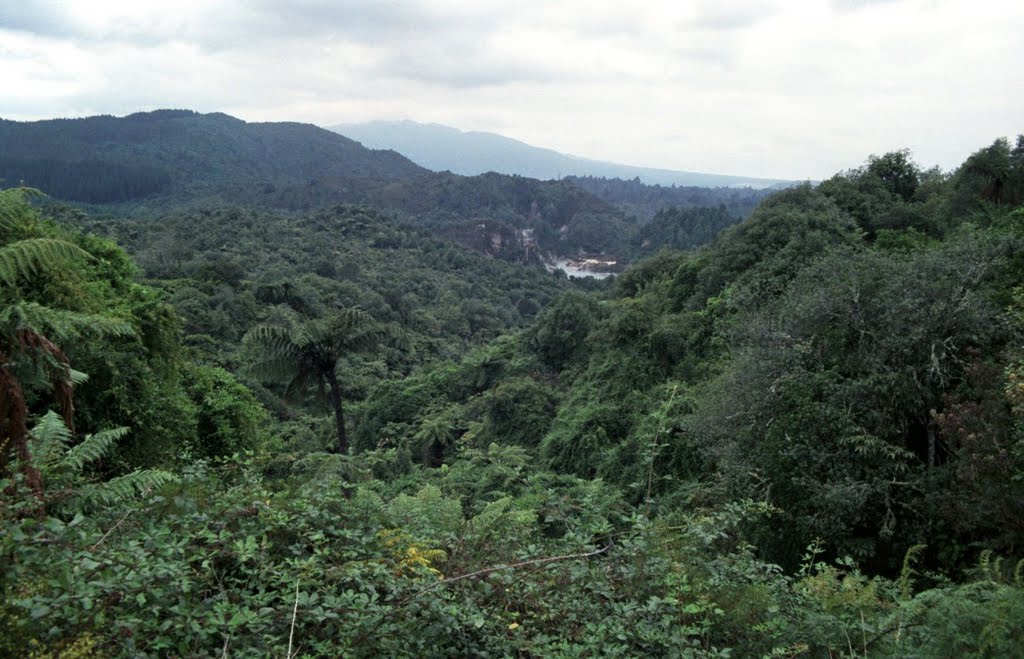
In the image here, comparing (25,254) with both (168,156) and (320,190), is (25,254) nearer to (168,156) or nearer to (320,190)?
(320,190)

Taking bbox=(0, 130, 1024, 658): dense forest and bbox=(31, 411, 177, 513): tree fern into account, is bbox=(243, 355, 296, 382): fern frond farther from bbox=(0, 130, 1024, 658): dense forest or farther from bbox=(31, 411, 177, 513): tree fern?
bbox=(31, 411, 177, 513): tree fern

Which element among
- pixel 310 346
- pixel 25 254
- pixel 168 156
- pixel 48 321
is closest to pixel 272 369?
pixel 310 346

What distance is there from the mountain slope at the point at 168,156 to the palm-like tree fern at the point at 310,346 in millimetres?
105310

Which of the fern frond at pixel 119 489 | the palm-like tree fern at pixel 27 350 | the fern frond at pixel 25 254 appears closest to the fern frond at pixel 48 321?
the palm-like tree fern at pixel 27 350

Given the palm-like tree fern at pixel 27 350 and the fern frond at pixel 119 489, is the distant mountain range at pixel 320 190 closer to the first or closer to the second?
the palm-like tree fern at pixel 27 350

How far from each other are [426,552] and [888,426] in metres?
5.57

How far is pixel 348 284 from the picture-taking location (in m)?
41.3

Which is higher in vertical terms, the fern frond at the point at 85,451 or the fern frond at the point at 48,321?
the fern frond at the point at 48,321

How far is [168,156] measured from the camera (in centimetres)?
13000

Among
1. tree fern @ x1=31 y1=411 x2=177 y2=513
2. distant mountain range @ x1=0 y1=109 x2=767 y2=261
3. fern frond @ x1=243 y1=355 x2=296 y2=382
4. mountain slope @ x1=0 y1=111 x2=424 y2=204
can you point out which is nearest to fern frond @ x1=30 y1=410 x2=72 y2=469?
tree fern @ x1=31 y1=411 x2=177 y2=513

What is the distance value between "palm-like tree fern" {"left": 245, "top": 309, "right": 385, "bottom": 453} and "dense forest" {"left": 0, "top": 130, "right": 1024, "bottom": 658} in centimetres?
5

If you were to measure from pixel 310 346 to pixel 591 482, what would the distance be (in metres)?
5.49

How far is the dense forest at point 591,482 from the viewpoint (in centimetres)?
268

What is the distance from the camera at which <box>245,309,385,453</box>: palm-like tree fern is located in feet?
35.2
